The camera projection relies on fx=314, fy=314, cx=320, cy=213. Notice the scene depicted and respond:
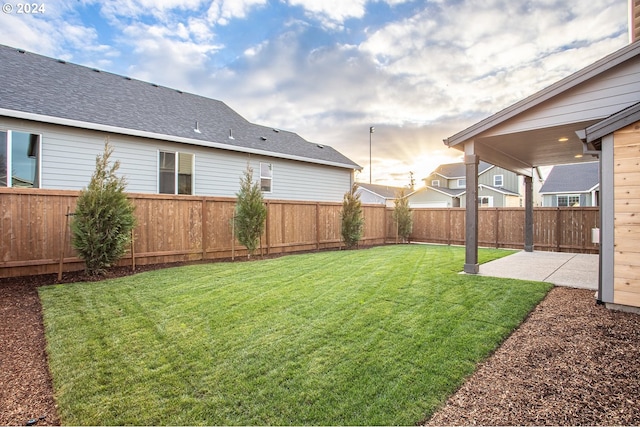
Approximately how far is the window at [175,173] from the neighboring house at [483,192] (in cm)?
2015

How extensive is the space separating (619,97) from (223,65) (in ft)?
39.1

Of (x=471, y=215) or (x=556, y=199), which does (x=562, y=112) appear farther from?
(x=556, y=199)

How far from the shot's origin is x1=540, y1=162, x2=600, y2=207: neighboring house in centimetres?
2233

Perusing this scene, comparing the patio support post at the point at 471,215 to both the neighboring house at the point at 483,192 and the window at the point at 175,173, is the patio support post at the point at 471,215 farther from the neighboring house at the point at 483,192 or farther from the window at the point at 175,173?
the neighboring house at the point at 483,192

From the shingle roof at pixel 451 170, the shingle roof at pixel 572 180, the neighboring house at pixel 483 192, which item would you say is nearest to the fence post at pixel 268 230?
the neighboring house at pixel 483 192

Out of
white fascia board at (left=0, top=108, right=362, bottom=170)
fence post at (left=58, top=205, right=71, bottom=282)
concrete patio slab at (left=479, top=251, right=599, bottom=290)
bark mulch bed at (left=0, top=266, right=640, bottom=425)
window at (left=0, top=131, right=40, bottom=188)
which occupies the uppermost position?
white fascia board at (left=0, top=108, right=362, bottom=170)

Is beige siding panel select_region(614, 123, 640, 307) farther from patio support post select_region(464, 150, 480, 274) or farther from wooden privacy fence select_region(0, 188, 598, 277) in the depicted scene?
wooden privacy fence select_region(0, 188, 598, 277)

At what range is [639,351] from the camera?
118 inches

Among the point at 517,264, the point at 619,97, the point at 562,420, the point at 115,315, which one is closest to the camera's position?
the point at 562,420

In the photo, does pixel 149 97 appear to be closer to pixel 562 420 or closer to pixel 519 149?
pixel 519 149

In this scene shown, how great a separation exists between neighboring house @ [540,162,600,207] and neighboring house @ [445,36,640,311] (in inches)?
779

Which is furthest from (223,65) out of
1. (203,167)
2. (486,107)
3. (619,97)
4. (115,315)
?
(619,97)

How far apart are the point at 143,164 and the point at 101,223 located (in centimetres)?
359

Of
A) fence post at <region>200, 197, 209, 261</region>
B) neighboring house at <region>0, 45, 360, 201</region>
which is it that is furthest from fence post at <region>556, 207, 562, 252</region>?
fence post at <region>200, 197, 209, 261</region>
